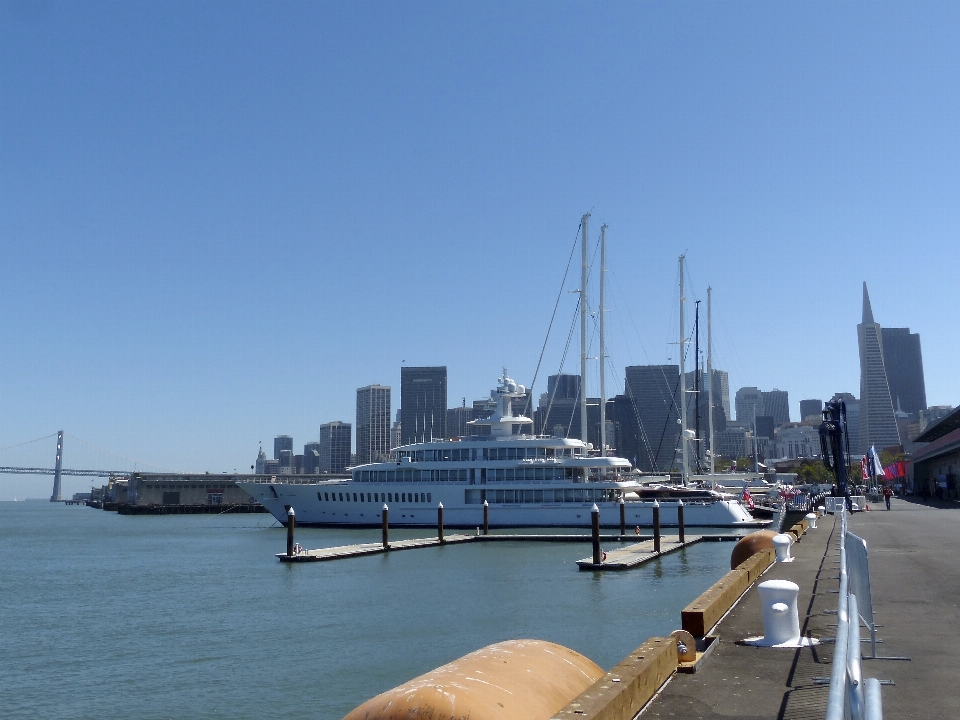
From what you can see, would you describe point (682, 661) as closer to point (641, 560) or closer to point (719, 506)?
point (641, 560)

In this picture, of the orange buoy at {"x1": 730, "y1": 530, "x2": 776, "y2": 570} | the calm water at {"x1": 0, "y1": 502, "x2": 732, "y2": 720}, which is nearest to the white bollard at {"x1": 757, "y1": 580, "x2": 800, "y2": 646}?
the calm water at {"x1": 0, "y1": 502, "x2": 732, "y2": 720}

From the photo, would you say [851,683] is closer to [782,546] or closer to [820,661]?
[820,661]

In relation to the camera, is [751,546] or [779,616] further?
[751,546]

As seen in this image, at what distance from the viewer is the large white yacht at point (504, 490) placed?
64.8m

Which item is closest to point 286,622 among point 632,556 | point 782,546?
point 782,546

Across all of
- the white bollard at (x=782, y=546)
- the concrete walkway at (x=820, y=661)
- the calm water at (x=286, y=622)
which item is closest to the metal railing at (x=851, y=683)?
the concrete walkway at (x=820, y=661)

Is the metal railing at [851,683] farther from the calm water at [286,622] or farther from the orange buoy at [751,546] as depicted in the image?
the calm water at [286,622]

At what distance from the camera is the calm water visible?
18.1 meters

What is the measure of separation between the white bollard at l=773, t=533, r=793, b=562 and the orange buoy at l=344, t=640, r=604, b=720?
30.9 feet

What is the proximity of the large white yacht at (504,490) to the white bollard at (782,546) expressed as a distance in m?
46.1

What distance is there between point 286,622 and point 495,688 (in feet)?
73.9

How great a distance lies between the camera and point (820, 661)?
7.75m

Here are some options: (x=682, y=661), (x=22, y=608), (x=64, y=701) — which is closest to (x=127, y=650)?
(x=64, y=701)

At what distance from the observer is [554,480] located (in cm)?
6650
